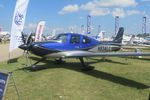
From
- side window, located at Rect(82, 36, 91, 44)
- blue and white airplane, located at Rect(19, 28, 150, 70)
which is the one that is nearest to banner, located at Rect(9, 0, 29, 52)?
blue and white airplane, located at Rect(19, 28, 150, 70)

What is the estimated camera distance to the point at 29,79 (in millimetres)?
6555

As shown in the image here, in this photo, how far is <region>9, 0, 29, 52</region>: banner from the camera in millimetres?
9411

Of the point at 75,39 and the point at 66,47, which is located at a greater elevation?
the point at 75,39

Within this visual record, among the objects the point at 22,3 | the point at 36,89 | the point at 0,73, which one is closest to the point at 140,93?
the point at 36,89

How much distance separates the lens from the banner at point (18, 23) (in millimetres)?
9411

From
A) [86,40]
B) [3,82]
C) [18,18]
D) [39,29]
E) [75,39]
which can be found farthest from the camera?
[39,29]

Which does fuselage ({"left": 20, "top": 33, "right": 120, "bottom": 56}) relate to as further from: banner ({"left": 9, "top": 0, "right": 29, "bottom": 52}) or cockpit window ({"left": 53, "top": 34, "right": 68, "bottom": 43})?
banner ({"left": 9, "top": 0, "right": 29, "bottom": 52})

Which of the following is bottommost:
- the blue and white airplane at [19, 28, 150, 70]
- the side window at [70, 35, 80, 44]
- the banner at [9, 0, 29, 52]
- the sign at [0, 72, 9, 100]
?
the sign at [0, 72, 9, 100]

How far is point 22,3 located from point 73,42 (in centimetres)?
482

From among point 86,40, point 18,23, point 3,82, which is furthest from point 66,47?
point 3,82

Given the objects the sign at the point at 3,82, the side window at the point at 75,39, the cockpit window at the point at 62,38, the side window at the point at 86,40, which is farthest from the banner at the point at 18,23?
the sign at the point at 3,82

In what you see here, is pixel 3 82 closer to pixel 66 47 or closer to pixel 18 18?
pixel 66 47

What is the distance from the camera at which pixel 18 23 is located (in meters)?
9.76

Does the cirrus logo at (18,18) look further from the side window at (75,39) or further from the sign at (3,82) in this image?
the sign at (3,82)
